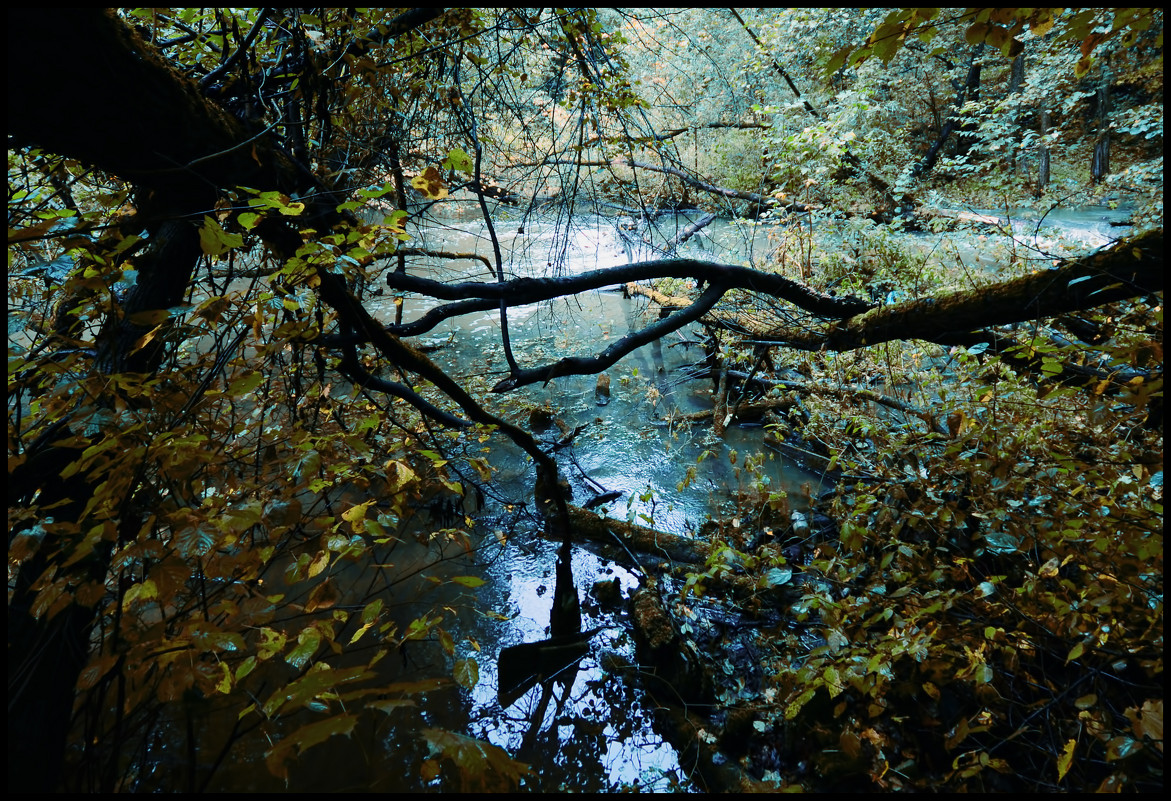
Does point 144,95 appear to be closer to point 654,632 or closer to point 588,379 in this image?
point 654,632

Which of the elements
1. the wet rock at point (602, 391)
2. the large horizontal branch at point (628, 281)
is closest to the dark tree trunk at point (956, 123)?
the wet rock at point (602, 391)

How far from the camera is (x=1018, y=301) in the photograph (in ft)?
9.68

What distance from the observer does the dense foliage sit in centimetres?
→ 149

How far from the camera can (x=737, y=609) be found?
12.6ft

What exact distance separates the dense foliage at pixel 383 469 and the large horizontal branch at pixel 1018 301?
0.05m

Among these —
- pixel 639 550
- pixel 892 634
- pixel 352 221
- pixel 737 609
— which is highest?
pixel 352 221

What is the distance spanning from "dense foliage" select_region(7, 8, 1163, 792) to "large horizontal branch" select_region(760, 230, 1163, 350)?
0.05 meters

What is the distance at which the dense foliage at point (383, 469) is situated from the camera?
1.49 meters

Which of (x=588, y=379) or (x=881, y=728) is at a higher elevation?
(x=588, y=379)

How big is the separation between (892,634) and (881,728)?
526 mm

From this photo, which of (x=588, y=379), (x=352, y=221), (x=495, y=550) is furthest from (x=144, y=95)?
(x=588, y=379)

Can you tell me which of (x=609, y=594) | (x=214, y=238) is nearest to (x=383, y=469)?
(x=214, y=238)

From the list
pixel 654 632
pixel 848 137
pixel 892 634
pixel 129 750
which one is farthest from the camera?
pixel 848 137

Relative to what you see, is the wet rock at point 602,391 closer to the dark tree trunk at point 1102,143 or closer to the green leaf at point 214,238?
the green leaf at point 214,238
